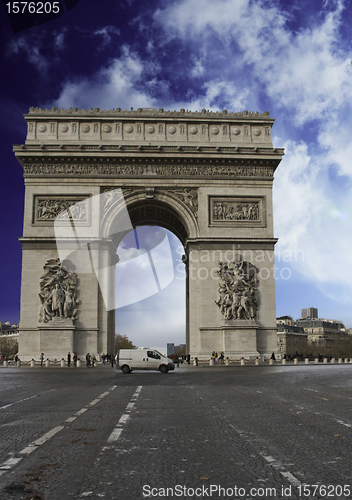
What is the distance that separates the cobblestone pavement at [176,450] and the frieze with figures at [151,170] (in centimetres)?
2696

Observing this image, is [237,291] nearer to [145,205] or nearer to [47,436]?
[145,205]

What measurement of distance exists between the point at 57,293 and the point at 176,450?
96.1ft

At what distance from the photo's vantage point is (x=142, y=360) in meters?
26.8

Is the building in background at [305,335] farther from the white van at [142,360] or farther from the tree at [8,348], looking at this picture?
Result: the white van at [142,360]

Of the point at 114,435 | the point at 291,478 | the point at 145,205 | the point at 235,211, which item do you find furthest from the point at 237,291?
the point at 291,478

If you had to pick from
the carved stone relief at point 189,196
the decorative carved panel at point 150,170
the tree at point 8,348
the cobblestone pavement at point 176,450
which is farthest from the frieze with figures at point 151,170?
the tree at point 8,348

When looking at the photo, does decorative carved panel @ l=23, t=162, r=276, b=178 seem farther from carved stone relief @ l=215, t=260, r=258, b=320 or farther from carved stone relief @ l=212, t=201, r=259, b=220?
carved stone relief @ l=215, t=260, r=258, b=320

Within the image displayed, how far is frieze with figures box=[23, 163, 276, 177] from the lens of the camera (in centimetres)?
3628

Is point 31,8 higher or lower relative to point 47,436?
higher

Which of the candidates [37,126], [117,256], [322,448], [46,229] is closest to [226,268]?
[117,256]

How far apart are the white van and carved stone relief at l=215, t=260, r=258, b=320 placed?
9029 mm

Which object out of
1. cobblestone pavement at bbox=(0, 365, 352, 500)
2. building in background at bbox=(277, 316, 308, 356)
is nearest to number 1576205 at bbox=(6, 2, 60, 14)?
cobblestone pavement at bbox=(0, 365, 352, 500)

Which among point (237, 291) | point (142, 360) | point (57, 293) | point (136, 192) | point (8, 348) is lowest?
point (8, 348)

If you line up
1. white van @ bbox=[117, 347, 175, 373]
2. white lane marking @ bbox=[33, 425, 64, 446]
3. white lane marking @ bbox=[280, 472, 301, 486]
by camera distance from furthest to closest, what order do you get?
1. white van @ bbox=[117, 347, 175, 373]
2. white lane marking @ bbox=[33, 425, 64, 446]
3. white lane marking @ bbox=[280, 472, 301, 486]
